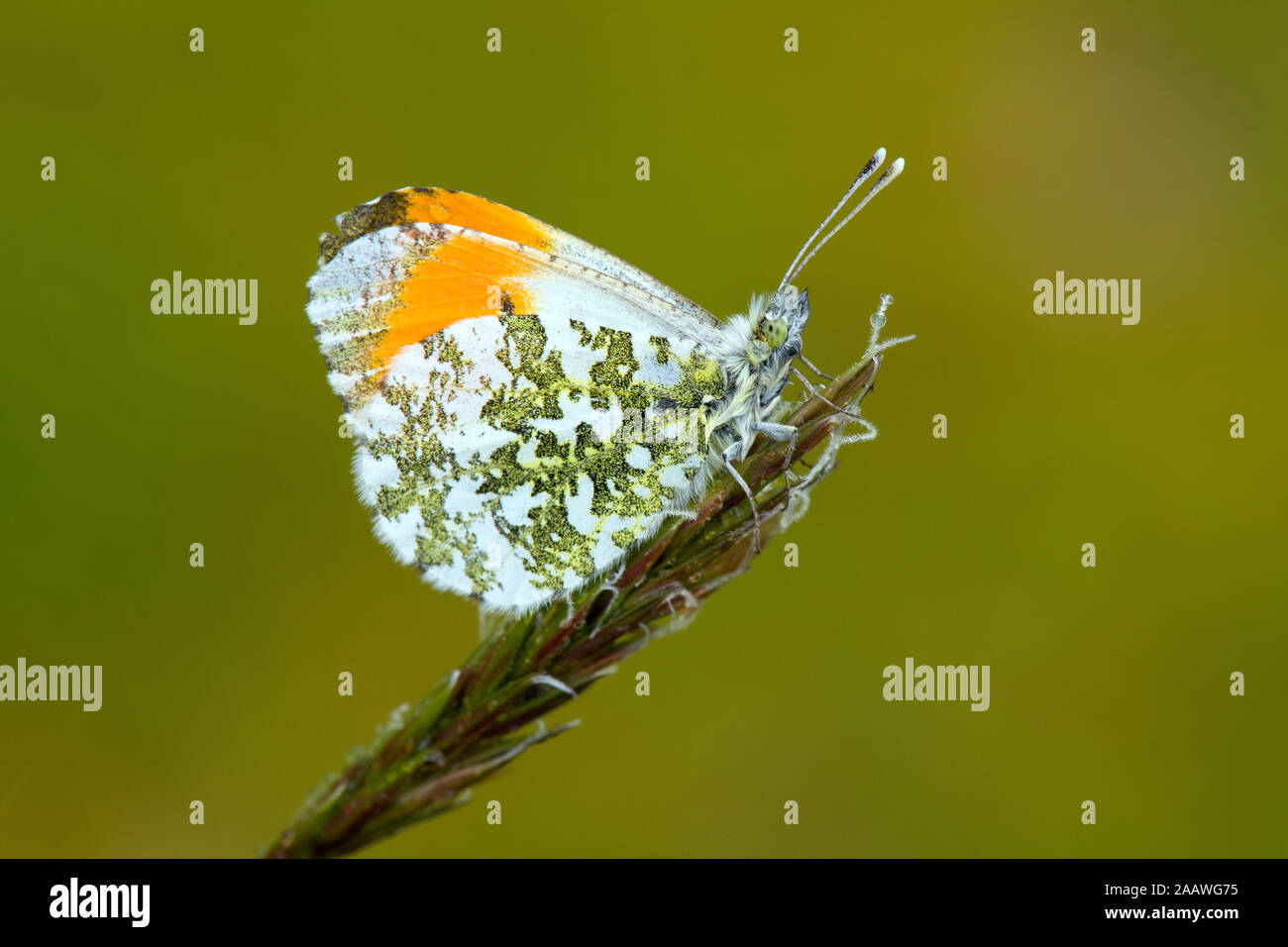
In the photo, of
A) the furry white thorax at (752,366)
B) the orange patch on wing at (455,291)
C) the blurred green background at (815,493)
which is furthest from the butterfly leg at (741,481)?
the blurred green background at (815,493)

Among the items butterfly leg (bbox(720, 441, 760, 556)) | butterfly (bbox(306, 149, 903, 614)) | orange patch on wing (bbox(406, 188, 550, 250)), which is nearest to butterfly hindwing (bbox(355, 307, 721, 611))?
butterfly (bbox(306, 149, 903, 614))

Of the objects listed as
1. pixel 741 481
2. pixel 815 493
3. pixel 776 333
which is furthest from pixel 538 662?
pixel 815 493

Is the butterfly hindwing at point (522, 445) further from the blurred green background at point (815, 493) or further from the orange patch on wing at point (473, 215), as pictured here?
the blurred green background at point (815, 493)

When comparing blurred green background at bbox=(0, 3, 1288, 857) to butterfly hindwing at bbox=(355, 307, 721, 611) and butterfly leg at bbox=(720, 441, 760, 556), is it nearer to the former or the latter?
butterfly hindwing at bbox=(355, 307, 721, 611)

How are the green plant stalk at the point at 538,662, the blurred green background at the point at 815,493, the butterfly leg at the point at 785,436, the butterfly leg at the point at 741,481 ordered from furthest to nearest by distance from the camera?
the blurred green background at the point at 815,493 < the butterfly leg at the point at 785,436 < the butterfly leg at the point at 741,481 < the green plant stalk at the point at 538,662

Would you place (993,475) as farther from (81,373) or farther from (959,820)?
(81,373)

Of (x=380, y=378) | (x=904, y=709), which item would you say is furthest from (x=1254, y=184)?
(x=380, y=378)

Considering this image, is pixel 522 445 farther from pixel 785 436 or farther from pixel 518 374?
pixel 785 436
